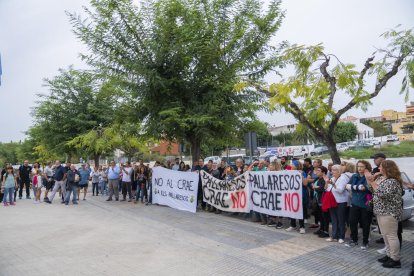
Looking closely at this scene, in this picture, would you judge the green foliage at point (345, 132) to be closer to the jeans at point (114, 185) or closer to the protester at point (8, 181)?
the jeans at point (114, 185)

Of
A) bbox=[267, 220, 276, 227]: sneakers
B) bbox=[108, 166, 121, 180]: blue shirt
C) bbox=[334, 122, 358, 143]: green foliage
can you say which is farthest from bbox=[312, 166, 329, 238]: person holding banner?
bbox=[334, 122, 358, 143]: green foliage

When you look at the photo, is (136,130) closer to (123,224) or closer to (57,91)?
(123,224)

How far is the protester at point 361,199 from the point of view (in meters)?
6.73

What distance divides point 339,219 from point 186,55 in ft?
27.4

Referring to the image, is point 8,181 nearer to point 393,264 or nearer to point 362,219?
point 362,219

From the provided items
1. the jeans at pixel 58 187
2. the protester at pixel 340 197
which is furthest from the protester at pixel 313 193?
the jeans at pixel 58 187

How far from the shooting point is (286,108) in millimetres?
9805

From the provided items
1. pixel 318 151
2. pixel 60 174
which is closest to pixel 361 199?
pixel 60 174

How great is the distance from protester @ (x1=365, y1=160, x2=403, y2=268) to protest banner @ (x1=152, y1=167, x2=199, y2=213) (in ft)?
22.0

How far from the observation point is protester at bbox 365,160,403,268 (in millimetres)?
5742

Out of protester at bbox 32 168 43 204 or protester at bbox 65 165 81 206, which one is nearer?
protester at bbox 65 165 81 206

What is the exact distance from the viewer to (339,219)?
732cm

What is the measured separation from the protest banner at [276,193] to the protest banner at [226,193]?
1.01ft

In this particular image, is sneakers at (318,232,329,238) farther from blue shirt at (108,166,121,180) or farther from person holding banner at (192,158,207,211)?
blue shirt at (108,166,121,180)
